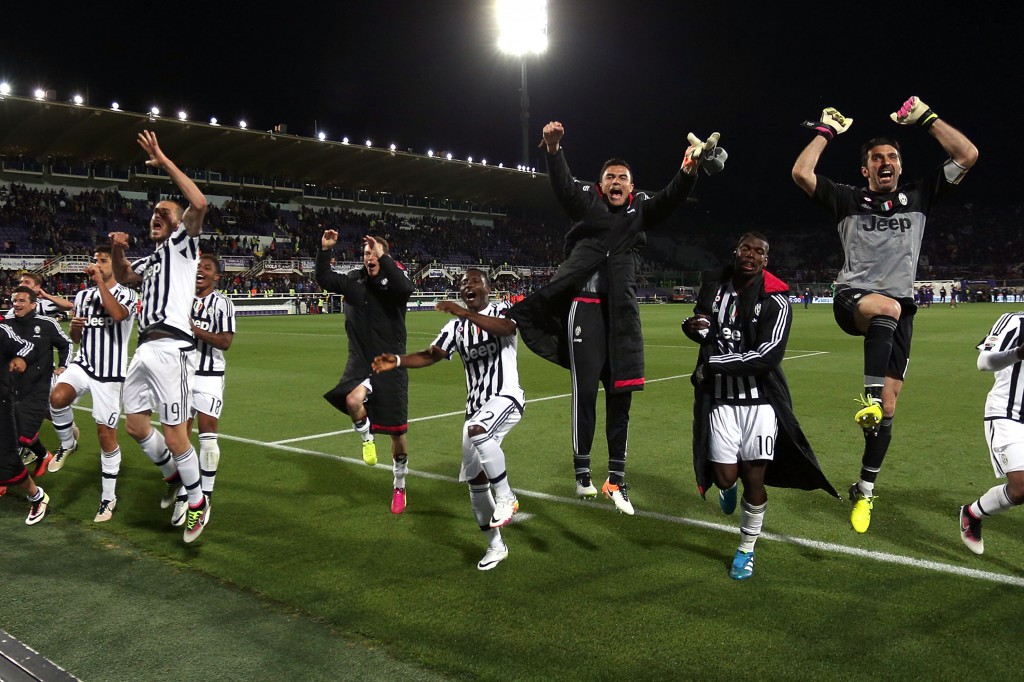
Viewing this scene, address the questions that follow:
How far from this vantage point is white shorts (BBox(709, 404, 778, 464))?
4.42 m

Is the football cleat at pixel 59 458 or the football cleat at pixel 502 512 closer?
the football cleat at pixel 502 512

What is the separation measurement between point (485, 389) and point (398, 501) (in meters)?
1.47

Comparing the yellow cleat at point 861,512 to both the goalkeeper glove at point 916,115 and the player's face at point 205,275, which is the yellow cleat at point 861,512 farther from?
the player's face at point 205,275

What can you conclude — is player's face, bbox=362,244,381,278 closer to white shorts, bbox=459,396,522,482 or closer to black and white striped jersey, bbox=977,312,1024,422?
white shorts, bbox=459,396,522,482

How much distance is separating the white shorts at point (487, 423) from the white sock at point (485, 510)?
9 cm

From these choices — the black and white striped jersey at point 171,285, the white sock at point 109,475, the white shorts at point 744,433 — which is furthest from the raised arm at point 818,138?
the white sock at point 109,475

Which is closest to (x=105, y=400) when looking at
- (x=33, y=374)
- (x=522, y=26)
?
(x=33, y=374)

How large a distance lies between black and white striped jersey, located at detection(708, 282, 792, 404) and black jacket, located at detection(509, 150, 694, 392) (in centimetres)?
77

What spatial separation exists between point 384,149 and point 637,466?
50049 mm

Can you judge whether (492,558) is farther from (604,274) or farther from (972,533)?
(972,533)

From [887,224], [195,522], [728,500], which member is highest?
[887,224]

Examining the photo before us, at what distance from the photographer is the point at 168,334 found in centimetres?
507

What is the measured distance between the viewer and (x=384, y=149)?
53594 mm

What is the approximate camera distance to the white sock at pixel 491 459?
14.9 feet
